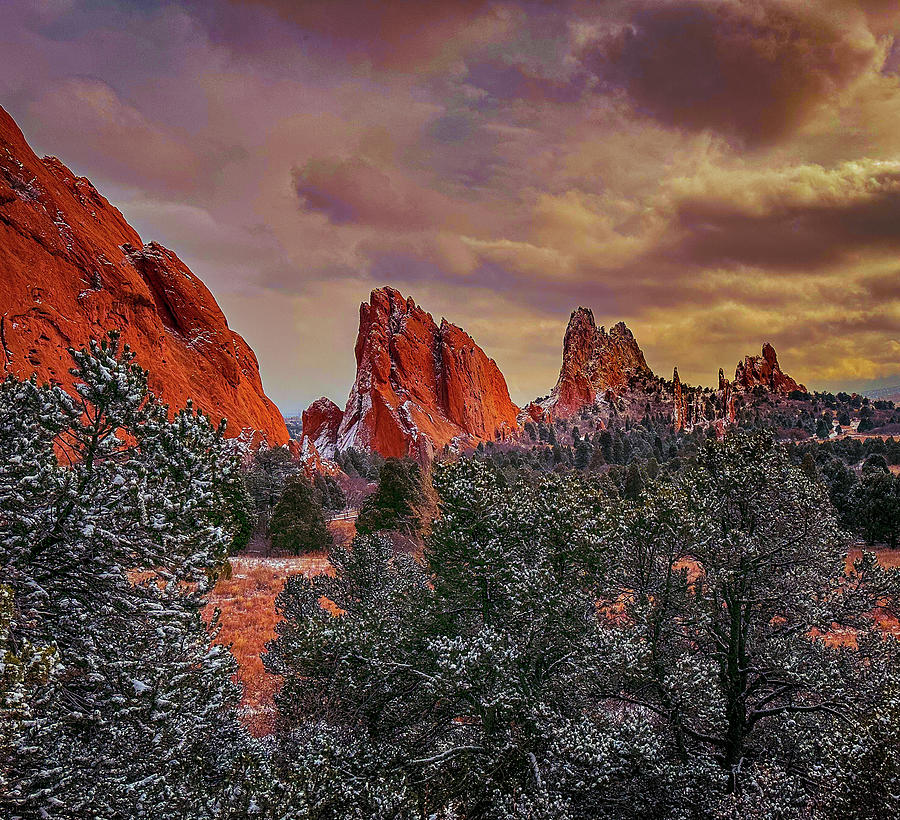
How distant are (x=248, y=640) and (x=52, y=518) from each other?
A: 1891cm

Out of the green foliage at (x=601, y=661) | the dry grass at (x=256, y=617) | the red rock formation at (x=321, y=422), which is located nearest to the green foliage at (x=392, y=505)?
the dry grass at (x=256, y=617)

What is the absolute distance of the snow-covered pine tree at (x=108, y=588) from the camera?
5.75m

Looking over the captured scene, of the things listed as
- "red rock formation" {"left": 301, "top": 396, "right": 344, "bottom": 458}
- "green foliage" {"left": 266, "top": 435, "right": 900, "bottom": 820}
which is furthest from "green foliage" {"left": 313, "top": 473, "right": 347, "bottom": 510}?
"red rock formation" {"left": 301, "top": 396, "right": 344, "bottom": 458}

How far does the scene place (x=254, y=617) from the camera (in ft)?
82.8

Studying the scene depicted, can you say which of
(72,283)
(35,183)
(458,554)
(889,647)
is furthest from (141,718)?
(35,183)

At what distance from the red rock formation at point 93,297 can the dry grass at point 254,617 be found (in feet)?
97.3

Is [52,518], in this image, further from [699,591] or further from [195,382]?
[195,382]

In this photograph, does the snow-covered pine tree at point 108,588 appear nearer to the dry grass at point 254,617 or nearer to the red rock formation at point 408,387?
the dry grass at point 254,617

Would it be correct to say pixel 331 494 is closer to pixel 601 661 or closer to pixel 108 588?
pixel 601 661

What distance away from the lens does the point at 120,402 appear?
6.82 m

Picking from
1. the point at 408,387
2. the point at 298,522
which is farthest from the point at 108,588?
the point at 408,387

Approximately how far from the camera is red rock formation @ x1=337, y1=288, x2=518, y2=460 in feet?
511

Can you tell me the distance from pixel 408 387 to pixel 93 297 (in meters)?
106

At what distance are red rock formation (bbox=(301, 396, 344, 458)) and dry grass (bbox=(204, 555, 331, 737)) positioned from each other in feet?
431
